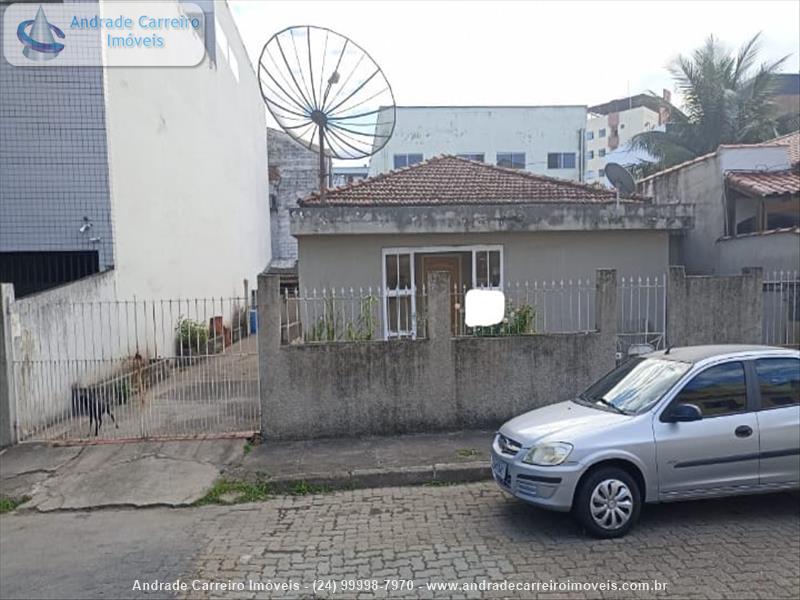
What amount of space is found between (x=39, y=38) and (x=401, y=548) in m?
10.1

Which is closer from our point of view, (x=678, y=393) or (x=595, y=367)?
(x=678, y=393)

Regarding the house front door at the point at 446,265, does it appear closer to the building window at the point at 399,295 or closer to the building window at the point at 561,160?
the building window at the point at 399,295

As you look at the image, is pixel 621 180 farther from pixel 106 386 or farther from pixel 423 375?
pixel 106 386

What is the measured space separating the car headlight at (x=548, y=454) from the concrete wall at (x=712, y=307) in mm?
3995

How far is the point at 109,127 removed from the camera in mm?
10141

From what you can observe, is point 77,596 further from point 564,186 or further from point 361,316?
point 564,186

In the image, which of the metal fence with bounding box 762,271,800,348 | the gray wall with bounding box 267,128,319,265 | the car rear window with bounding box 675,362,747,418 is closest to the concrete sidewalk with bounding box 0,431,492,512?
the car rear window with bounding box 675,362,747,418

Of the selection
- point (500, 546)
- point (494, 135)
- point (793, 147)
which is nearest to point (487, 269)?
point (500, 546)

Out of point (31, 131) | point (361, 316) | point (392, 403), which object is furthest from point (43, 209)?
point (392, 403)

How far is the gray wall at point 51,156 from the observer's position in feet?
31.7

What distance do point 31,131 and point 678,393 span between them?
10.5m

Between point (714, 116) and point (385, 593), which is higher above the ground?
point (714, 116)

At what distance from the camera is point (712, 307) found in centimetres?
782

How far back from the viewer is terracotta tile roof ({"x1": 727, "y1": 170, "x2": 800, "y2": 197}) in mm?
11148
